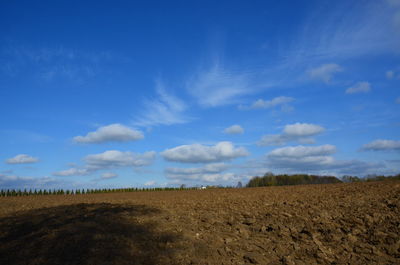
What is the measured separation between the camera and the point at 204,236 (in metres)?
7.63

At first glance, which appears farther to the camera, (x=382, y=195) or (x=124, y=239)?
(x=382, y=195)

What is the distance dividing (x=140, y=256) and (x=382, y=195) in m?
10.7

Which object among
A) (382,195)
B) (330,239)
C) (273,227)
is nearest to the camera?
(330,239)

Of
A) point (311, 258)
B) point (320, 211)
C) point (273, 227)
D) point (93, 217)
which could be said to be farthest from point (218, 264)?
point (320, 211)

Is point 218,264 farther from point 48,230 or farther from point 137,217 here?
point 48,230

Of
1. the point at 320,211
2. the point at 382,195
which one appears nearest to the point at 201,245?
the point at 320,211

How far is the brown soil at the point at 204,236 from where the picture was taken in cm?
665

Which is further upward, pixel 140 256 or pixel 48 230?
pixel 48 230

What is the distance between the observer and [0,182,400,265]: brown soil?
21.8 ft

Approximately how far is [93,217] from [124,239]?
2420 millimetres

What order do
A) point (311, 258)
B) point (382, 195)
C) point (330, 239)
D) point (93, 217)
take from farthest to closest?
point (382, 195) < point (93, 217) < point (330, 239) < point (311, 258)

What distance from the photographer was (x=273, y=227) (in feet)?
27.9

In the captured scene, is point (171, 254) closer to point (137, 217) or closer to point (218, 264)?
point (218, 264)

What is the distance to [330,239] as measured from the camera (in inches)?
310
